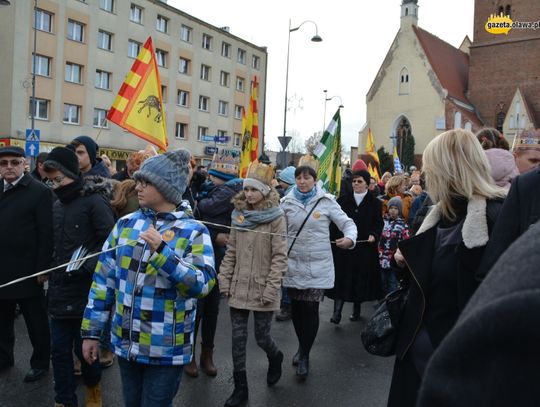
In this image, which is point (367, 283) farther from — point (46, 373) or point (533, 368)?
point (533, 368)

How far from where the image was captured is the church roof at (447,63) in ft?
173

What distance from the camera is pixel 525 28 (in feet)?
159

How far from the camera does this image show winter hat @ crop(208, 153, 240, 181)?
18.3 ft

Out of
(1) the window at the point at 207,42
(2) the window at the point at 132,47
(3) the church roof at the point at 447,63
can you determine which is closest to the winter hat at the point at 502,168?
(2) the window at the point at 132,47

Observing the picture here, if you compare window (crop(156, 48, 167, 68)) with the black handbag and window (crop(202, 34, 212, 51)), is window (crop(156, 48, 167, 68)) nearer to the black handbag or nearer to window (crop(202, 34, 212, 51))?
window (crop(202, 34, 212, 51))

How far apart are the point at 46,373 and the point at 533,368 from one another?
17.1 ft

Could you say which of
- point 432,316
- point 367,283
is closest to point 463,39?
point 367,283

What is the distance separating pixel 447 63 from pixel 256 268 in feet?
186

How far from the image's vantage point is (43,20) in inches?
1228

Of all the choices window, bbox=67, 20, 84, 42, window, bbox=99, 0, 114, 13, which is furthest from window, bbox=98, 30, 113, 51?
window, bbox=99, 0, 114, 13

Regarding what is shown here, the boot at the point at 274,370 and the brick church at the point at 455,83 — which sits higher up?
the brick church at the point at 455,83

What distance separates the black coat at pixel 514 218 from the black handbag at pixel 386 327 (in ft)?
1.72

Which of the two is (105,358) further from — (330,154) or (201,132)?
(201,132)

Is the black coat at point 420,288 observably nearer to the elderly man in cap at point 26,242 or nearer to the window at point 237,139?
the elderly man in cap at point 26,242
